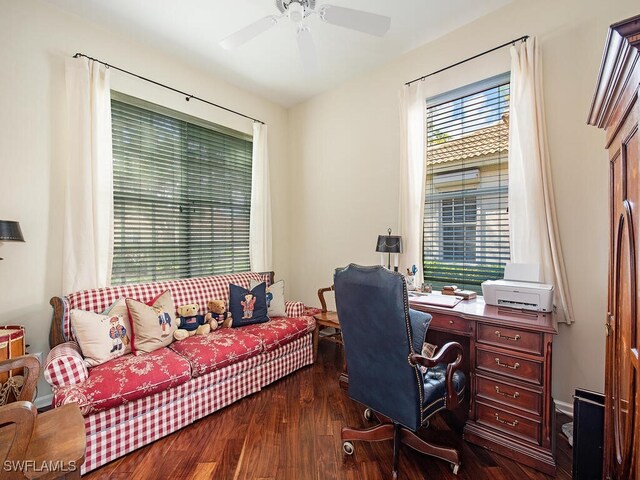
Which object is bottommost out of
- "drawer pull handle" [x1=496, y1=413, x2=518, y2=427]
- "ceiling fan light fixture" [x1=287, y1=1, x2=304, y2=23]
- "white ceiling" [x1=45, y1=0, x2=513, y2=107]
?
"drawer pull handle" [x1=496, y1=413, x2=518, y2=427]

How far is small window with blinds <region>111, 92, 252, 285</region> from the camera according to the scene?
285cm

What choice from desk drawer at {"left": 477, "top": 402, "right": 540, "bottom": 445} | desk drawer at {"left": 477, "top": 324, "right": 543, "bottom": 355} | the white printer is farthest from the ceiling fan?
desk drawer at {"left": 477, "top": 402, "right": 540, "bottom": 445}

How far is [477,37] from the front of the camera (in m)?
2.61

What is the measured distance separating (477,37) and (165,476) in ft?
12.8

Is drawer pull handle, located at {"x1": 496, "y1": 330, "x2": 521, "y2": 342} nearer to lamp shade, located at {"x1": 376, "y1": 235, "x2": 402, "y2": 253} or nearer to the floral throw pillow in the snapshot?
lamp shade, located at {"x1": 376, "y1": 235, "x2": 402, "y2": 253}

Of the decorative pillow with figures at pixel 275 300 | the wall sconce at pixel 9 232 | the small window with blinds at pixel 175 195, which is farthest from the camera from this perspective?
the decorative pillow with figures at pixel 275 300

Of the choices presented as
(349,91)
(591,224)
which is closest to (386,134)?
(349,91)

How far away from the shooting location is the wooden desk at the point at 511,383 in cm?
172

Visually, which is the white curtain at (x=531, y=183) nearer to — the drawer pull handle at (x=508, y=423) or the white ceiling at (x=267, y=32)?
the white ceiling at (x=267, y=32)

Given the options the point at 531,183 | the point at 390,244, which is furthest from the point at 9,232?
the point at 531,183

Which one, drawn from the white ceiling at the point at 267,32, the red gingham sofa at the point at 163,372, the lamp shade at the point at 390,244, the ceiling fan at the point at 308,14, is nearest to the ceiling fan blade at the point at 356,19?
the ceiling fan at the point at 308,14

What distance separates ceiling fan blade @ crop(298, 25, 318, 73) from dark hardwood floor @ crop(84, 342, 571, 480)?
2687mm

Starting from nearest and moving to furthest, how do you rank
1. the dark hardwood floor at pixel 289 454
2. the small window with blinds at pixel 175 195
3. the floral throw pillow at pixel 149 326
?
the dark hardwood floor at pixel 289 454
the floral throw pillow at pixel 149 326
the small window with blinds at pixel 175 195

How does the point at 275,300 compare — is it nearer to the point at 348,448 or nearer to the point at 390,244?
the point at 390,244
